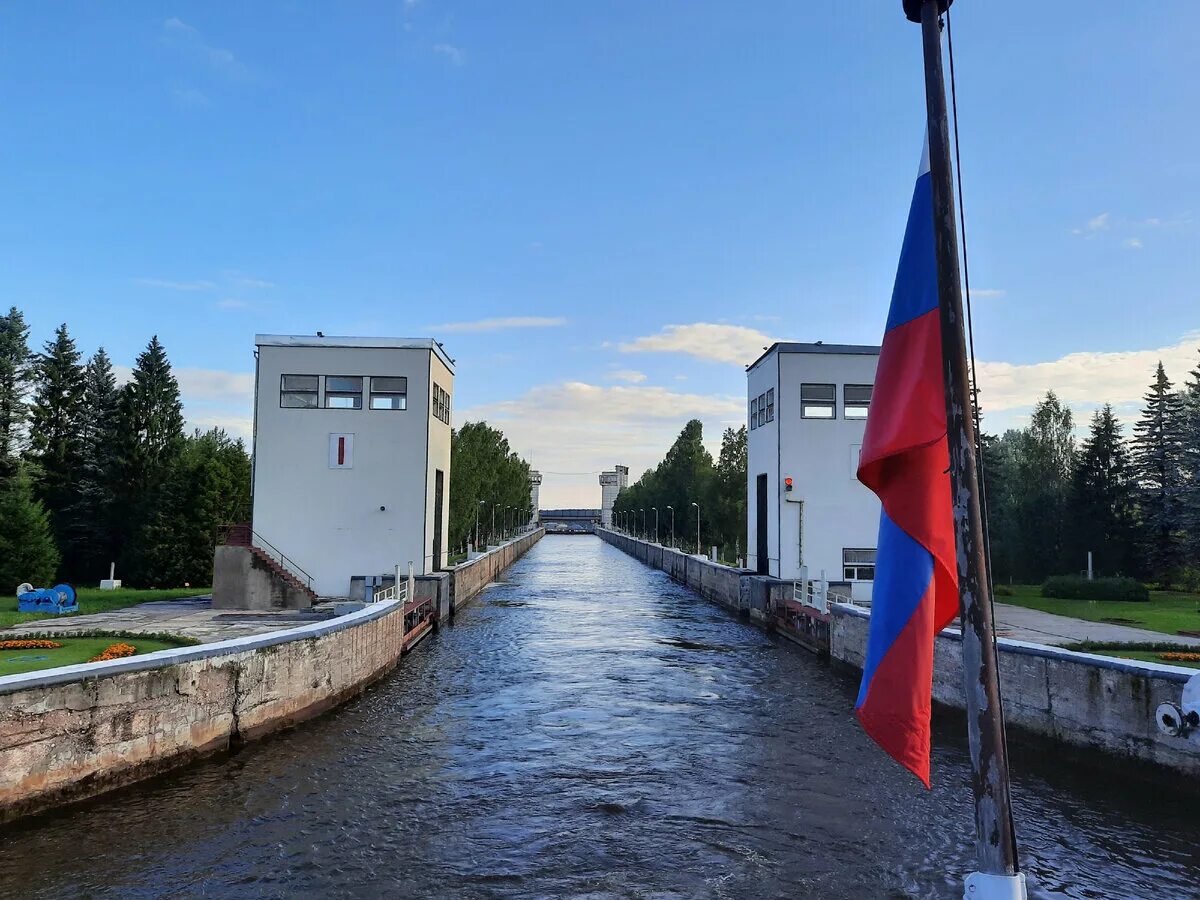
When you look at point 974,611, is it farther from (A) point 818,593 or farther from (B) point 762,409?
(B) point 762,409

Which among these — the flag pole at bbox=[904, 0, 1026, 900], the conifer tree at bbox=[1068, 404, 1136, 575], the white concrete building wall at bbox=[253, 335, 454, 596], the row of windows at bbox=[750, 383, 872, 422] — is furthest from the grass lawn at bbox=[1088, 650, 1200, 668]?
the conifer tree at bbox=[1068, 404, 1136, 575]

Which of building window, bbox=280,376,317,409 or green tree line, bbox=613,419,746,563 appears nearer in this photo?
building window, bbox=280,376,317,409

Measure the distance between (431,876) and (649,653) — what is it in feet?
56.9

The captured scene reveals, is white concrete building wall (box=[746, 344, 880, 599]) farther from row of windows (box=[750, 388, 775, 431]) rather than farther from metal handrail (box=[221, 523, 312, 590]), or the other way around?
metal handrail (box=[221, 523, 312, 590])

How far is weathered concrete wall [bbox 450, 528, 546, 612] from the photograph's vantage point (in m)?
38.0

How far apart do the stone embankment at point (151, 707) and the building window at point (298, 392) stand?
44.7ft

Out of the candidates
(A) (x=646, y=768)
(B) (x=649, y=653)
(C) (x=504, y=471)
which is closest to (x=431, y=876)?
(A) (x=646, y=768)

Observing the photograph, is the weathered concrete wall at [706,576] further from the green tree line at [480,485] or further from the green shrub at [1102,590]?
the green tree line at [480,485]

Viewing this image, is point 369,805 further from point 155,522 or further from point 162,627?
point 155,522

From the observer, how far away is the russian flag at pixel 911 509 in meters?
4.75

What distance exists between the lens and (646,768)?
14.5 m

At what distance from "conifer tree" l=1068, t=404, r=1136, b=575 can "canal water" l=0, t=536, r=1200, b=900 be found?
97.9 ft

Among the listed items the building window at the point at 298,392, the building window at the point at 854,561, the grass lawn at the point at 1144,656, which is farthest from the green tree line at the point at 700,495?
the grass lawn at the point at 1144,656

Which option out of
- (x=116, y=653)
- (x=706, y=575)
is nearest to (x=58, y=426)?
(x=706, y=575)
